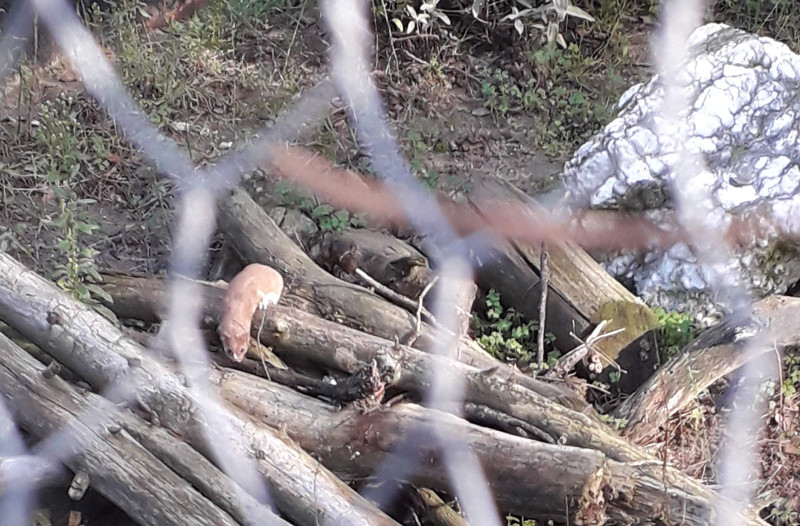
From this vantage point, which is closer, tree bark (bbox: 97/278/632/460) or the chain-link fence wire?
the chain-link fence wire

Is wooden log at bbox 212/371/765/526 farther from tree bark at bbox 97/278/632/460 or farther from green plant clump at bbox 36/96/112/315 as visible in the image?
green plant clump at bbox 36/96/112/315

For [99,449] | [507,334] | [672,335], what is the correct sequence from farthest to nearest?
[507,334] < [672,335] < [99,449]

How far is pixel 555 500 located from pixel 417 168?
1.29 metres

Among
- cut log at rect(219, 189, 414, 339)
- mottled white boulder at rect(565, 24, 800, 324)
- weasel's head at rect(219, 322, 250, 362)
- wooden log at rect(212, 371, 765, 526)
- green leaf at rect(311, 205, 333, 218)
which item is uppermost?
mottled white boulder at rect(565, 24, 800, 324)

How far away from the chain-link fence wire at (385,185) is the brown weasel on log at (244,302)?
0.20 feet

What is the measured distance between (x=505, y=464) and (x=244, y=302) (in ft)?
2.07

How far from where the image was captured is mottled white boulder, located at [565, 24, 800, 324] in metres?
1.87

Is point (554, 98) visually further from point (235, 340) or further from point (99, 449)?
point (99, 449)

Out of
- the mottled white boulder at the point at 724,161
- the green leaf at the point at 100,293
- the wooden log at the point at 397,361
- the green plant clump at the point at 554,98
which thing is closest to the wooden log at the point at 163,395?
the green leaf at the point at 100,293

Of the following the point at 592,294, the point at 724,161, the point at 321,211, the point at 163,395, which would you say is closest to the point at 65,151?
the point at 321,211

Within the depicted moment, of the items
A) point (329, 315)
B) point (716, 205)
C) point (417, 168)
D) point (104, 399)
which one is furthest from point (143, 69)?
point (716, 205)

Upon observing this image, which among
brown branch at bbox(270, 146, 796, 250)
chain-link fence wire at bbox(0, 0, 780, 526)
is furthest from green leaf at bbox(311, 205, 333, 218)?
chain-link fence wire at bbox(0, 0, 780, 526)

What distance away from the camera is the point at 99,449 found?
128 cm

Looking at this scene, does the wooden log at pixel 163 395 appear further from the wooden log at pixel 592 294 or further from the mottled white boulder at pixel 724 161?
the mottled white boulder at pixel 724 161
